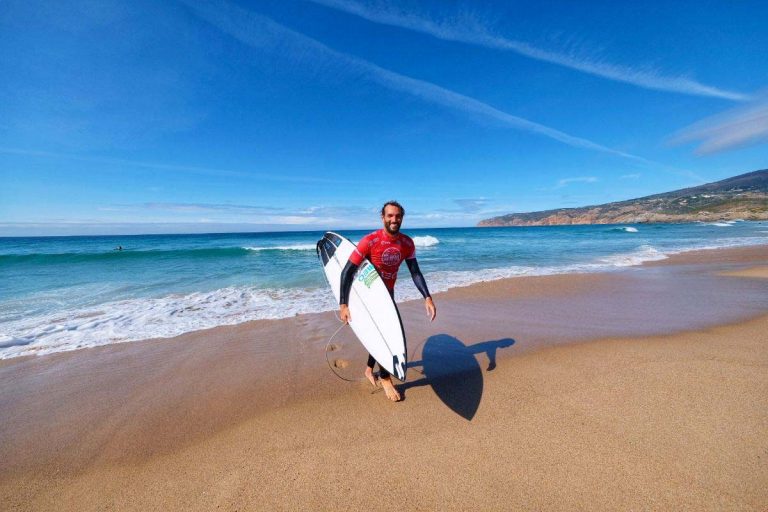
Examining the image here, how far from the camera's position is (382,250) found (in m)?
3.42

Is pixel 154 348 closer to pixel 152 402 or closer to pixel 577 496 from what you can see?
pixel 152 402

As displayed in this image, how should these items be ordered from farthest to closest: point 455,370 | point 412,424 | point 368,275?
point 455,370
point 368,275
point 412,424

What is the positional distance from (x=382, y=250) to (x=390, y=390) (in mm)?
1577

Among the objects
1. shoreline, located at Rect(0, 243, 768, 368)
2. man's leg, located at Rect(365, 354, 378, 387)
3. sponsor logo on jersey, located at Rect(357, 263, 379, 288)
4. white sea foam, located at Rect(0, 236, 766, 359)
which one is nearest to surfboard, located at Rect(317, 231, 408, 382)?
sponsor logo on jersey, located at Rect(357, 263, 379, 288)

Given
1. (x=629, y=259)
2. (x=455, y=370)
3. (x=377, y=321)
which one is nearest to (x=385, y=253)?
(x=377, y=321)

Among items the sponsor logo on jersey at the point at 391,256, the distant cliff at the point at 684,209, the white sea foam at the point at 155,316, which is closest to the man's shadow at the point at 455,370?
Result: the sponsor logo on jersey at the point at 391,256

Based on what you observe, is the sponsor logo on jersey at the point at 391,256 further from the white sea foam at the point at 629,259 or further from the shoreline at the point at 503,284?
the white sea foam at the point at 629,259

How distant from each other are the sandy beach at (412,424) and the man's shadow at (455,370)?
3cm

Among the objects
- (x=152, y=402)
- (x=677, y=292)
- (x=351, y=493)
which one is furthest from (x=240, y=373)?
(x=677, y=292)

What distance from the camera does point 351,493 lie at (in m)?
2.18

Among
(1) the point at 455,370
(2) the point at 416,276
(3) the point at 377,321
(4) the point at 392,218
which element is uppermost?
(4) the point at 392,218

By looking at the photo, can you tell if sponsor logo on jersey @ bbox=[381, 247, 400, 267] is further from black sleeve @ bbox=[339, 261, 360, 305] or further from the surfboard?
black sleeve @ bbox=[339, 261, 360, 305]

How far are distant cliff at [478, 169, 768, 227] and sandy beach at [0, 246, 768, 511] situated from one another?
10052 cm

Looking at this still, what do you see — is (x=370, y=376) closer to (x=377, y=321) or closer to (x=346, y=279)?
(x=377, y=321)
